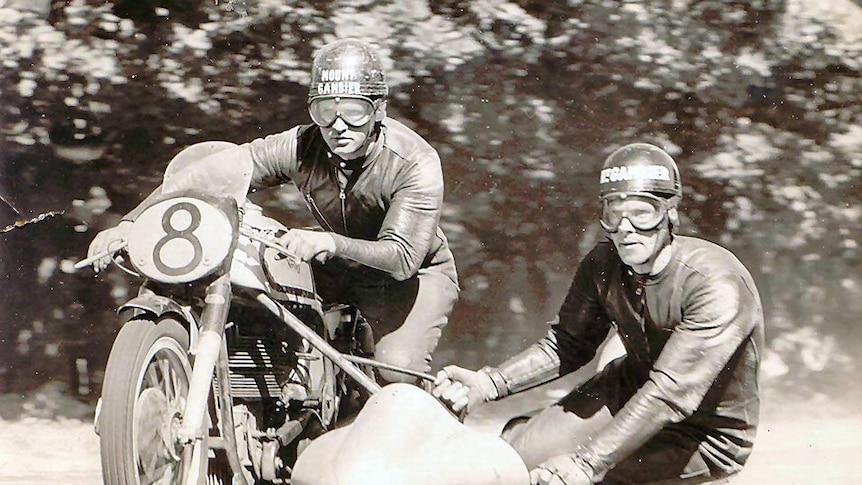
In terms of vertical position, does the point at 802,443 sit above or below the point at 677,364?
below

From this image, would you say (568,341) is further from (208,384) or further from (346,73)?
(208,384)

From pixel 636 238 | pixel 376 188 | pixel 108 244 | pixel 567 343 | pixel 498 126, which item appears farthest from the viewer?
pixel 498 126

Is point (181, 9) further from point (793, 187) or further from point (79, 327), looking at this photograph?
point (793, 187)

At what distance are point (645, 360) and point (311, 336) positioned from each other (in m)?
0.87

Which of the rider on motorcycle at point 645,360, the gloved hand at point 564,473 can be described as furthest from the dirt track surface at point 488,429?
the gloved hand at point 564,473

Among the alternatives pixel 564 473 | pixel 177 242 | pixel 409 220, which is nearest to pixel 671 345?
pixel 564 473

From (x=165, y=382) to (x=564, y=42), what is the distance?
2123 mm

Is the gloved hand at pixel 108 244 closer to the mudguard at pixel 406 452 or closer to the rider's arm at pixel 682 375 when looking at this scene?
the mudguard at pixel 406 452

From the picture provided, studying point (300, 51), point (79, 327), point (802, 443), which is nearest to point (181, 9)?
point (300, 51)

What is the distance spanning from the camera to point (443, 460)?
213 cm

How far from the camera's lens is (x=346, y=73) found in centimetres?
250

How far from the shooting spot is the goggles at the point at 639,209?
2250 mm

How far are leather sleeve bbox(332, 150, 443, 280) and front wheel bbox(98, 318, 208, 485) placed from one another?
562 mm

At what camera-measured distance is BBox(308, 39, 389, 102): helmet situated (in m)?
2.50
